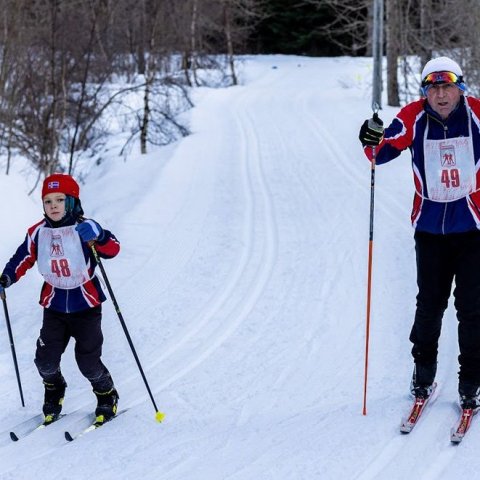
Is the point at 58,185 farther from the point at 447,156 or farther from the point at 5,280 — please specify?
the point at 447,156

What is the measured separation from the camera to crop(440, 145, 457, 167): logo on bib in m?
4.25

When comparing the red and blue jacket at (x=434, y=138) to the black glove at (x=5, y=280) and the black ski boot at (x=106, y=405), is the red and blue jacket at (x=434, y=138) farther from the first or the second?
the black glove at (x=5, y=280)

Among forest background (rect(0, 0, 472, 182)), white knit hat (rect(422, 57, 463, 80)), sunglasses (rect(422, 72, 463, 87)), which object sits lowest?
sunglasses (rect(422, 72, 463, 87))

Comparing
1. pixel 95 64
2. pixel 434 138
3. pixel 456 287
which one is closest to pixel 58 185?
pixel 434 138

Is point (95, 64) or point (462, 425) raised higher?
point (95, 64)

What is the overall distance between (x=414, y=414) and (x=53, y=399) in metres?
2.52

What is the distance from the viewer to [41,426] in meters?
5.04

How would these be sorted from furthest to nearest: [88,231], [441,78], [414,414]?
[88,231]
[414,414]
[441,78]

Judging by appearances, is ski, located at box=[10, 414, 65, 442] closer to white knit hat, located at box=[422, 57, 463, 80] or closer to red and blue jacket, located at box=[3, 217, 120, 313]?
red and blue jacket, located at box=[3, 217, 120, 313]

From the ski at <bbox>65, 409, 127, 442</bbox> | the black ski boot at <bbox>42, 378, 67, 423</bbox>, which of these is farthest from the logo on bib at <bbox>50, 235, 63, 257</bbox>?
the ski at <bbox>65, 409, 127, 442</bbox>

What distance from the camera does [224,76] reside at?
1373 inches

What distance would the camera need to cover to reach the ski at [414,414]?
4.46 m

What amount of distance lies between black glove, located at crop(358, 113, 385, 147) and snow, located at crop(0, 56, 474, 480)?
5.88 ft

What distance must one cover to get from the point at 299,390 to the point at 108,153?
15.7m
